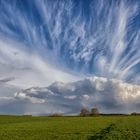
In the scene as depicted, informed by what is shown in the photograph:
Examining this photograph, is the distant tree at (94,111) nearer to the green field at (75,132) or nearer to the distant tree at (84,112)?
the distant tree at (84,112)

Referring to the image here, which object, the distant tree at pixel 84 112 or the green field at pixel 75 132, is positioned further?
the distant tree at pixel 84 112

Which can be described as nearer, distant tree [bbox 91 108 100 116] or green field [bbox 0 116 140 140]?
green field [bbox 0 116 140 140]

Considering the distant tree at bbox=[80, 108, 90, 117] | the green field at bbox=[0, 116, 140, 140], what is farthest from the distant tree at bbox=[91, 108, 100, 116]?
the green field at bbox=[0, 116, 140, 140]

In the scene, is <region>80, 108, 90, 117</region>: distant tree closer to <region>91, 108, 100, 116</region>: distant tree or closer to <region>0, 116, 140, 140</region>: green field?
<region>91, 108, 100, 116</region>: distant tree

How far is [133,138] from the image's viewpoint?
113 ft

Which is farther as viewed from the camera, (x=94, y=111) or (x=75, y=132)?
(x=94, y=111)

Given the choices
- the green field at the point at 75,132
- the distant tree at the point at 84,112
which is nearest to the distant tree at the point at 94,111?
the distant tree at the point at 84,112

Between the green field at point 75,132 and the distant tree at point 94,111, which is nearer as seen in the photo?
the green field at point 75,132

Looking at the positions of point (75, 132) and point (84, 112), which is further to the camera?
point (84, 112)

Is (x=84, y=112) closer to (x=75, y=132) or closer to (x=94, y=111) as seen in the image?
(x=94, y=111)

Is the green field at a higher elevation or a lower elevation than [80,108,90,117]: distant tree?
lower

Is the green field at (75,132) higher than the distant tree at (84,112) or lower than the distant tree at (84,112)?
lower

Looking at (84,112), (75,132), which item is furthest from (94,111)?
(75,132)

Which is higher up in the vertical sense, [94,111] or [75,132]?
[94,111]
